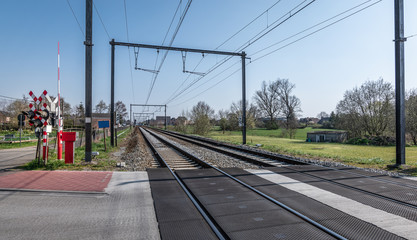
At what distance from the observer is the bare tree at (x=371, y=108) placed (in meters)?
32.0

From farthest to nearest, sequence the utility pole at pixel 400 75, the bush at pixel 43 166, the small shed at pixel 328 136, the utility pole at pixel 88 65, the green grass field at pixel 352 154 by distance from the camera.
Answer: the small shed at pixel 328 136 < the green grass field at pixel 352 154 < the utility pole at pixel 88 65 < the utility pole at pixel 400 75 < the bush at pixel 43 166

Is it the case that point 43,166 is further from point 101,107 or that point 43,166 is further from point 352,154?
point 101,107

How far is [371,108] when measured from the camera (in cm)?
3338

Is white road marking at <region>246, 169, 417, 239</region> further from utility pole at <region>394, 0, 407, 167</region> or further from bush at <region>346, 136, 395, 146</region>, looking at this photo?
bush at <region>346, 136, 395, 146</region>

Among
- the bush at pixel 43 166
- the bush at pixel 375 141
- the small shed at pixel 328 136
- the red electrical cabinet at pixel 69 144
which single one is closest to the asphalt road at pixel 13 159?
the bush at pixel 43 166

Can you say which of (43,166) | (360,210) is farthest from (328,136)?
(43,166)

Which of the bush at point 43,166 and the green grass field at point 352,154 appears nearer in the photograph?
the bush at point 43,166

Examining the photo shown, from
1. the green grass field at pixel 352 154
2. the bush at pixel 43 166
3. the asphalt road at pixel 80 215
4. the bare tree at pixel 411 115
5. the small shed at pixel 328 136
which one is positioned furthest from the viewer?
the small shed at pixel 328 136

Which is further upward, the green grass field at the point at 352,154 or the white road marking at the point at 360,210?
the white road marking at the point at 360,210

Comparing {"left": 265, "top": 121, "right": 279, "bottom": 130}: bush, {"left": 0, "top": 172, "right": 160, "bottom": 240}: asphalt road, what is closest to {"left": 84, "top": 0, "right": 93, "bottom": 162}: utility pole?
{"left": 0, "top": 172, "right": 160, "bottom": 240}: asphalt road

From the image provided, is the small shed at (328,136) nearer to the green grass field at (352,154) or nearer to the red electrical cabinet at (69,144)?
the green grass field at (352,154)

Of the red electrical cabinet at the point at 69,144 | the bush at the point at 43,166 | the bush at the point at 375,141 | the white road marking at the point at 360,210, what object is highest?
the red electrical cabinet at the point at 69,144

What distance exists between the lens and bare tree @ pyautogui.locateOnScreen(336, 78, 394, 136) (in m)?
32.0

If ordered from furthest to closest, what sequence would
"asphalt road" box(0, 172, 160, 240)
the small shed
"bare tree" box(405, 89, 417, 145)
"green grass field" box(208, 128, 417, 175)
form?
the small shed < "bare tree" box(405, 89, 417, 145) < "green grass field" box(208, 128, 417, 175) < "asphalt road" box(0, 172, 160, 240)
